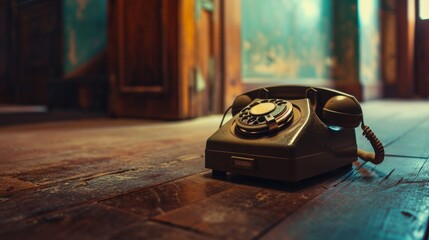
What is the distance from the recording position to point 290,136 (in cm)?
83

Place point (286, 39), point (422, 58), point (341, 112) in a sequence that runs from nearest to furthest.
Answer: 1. point (341, 112)
2. point (286, 39)
3. point (422, 58)

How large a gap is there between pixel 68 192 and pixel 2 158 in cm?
64

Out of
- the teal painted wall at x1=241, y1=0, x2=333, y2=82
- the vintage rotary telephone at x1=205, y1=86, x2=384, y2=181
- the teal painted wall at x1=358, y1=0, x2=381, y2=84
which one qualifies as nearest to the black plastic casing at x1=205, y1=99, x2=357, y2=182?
the vintage rotary telephone at x1=205, y1=86, x2=384, y2=181

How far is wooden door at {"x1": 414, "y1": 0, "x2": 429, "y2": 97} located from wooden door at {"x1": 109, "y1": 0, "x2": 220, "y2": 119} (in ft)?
14.0

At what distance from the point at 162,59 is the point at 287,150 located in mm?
2211

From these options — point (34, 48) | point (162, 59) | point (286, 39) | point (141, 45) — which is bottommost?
point (162, 59)

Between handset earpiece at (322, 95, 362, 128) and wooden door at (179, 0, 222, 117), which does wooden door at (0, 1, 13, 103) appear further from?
handset earpiece at (322, 95, 362, 128)

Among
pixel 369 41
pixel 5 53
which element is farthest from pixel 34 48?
pixel 369 41

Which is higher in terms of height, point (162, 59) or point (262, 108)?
point (162, 59)

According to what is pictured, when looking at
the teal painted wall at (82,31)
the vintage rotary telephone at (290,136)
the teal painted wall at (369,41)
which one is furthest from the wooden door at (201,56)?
the teal painted wall at (369,41)

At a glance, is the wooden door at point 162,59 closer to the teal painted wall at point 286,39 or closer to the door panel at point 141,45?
the door panel at point 141,45

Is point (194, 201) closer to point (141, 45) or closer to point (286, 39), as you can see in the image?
point (141, 45)

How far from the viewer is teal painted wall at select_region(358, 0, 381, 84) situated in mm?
5164

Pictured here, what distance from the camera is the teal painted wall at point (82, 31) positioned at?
14.4 ft
